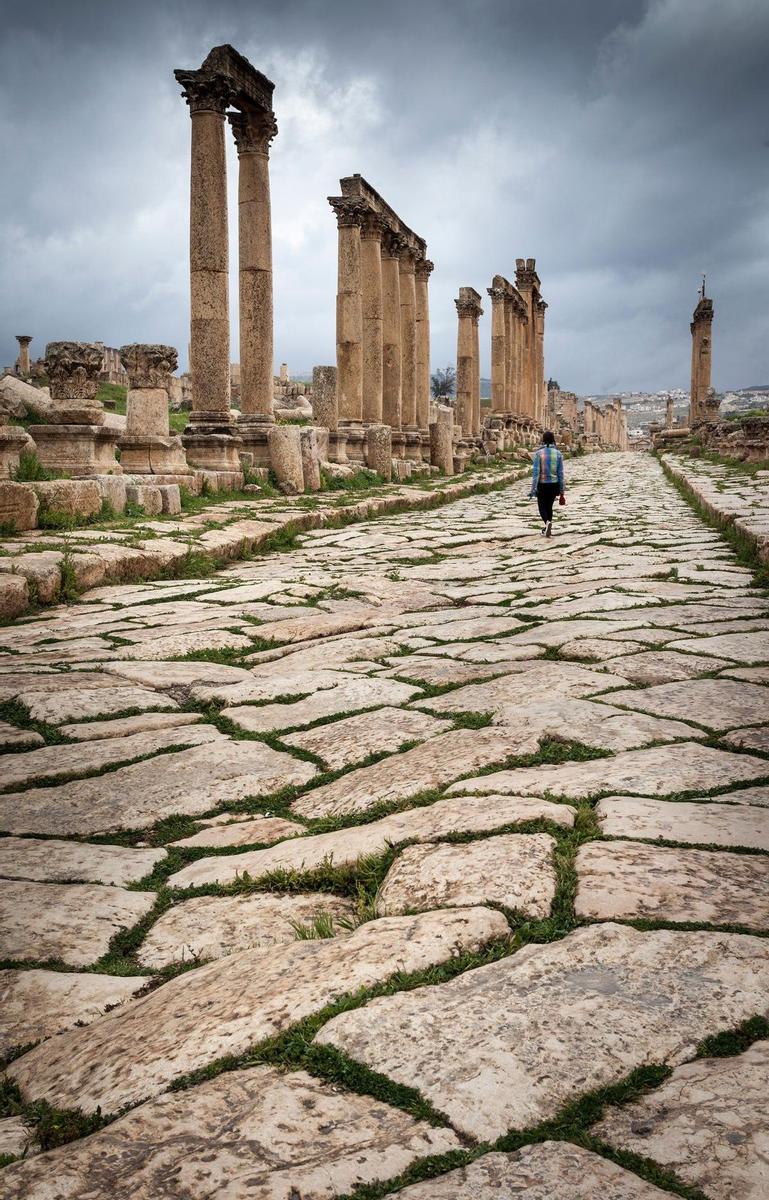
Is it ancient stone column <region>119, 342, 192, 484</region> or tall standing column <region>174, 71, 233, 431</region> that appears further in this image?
tall standing column <region>174, 71, 233, 431</region>

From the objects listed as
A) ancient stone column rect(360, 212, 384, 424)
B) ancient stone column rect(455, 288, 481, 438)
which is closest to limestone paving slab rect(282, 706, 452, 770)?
ancient stone column rect(360, 212, 384, 424)

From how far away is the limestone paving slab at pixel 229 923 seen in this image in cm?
206

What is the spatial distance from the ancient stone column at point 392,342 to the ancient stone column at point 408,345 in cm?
109

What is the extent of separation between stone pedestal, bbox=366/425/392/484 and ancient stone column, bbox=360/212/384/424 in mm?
1106

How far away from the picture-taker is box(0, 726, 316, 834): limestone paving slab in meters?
2.78

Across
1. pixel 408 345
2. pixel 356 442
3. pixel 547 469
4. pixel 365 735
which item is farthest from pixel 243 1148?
pixel 408 345

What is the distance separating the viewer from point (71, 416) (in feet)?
31.2

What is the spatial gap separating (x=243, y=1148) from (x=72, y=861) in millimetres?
1328

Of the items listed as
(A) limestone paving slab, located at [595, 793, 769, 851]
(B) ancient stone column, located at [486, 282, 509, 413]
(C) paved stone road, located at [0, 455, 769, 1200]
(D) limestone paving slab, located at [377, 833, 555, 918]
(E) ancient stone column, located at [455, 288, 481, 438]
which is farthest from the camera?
(B) ancient stone column, located at [486, 282, 509, 413]

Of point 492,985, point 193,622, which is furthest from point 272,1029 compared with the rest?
point 193,622

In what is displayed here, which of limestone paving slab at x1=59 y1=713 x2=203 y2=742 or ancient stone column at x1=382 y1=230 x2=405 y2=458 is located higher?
ancient stone column at x1=382 y1=230 x2=405 y2=458

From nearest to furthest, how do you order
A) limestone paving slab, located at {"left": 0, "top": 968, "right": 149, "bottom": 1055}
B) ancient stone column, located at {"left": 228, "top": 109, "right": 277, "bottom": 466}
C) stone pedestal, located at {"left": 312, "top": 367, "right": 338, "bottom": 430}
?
limestone paving slab, located at {"left": 0, "top": 968, "right": 149, "bottom": 1055}
ancient stone column, located at {"left": 228, "top": 109, "right": 277, "bottom": 466}
stone pedestal, located at {"left": 312, "top": 367, "right": 338, "bottom": 430}

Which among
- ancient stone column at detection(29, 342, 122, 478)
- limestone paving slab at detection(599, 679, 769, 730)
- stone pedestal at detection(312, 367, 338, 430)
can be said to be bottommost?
limestone paving slab at detection(599, 679, 769, 730)

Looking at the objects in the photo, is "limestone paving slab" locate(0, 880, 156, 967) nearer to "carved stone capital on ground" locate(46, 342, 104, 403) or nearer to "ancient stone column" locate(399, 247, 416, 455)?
"carved stone capital on ground" locate(46, 342, 104, 403)
